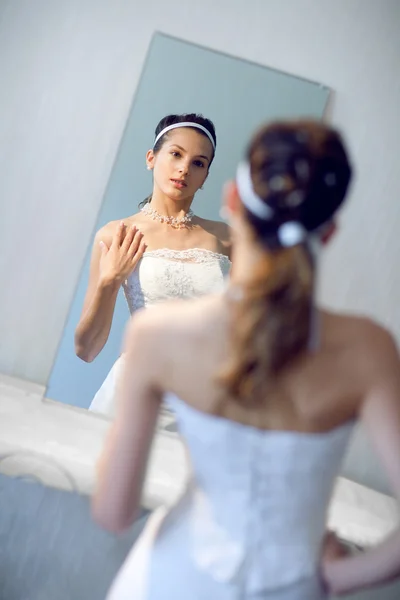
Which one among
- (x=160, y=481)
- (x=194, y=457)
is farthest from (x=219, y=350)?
(x=160, y=481)

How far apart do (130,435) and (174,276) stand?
0.82 metres

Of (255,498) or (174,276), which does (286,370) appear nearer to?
(255,498)

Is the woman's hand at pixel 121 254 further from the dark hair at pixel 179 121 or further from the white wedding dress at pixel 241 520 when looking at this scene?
the white wedding dress at pixel 241 520

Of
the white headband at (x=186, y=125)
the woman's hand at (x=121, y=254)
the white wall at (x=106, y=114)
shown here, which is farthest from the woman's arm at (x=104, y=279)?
the white headband at (x=186, y=125)

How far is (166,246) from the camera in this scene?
1.51m

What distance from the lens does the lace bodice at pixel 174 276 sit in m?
1.48

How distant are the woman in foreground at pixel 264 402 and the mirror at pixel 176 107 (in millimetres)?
893

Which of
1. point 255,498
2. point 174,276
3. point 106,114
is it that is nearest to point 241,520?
point 255,498

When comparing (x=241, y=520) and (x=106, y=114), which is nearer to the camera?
(x=241, y=520)

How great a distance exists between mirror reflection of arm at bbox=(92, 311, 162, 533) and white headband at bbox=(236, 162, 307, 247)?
0.53ft

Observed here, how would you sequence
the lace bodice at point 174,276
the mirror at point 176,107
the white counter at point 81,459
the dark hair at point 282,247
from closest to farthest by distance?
the dark hair at point 282,247 → the white counter at point 81,459 → the lace bodice at point 174,276 → the mirror at point 176,107

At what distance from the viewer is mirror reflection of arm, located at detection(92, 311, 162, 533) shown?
0.65 meters

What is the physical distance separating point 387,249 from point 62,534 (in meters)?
1.08

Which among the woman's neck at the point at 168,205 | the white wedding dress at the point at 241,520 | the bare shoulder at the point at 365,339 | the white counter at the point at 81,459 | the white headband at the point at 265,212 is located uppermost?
the white headband at the point at 265,212
